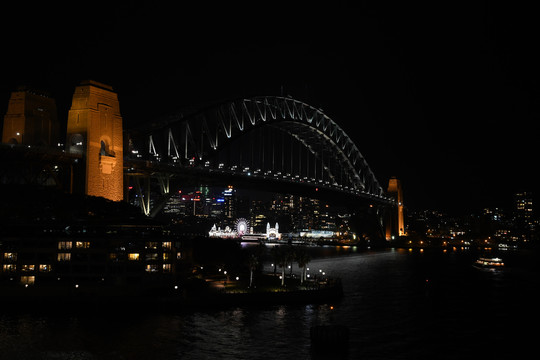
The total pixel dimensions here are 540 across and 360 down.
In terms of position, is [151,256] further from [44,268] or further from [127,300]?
[44,268]

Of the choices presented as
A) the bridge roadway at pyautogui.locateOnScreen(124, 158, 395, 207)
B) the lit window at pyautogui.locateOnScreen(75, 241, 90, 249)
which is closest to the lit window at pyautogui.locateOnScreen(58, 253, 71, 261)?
the lit window at pyautogui.locateOnScreen(75, 241, 90, 249)

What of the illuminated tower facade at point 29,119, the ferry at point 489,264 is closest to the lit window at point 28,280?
the illuminated tower facade at point 29,119

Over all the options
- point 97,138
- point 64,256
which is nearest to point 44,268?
point 64,256

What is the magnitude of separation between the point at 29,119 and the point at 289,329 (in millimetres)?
28318

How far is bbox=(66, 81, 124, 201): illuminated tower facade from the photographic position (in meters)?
47.2

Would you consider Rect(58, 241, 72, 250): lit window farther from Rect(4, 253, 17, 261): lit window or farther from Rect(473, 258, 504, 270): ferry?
Rect(473, 258, 504, 270): ferry

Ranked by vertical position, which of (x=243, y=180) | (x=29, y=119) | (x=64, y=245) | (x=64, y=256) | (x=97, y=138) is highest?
(x=29, y=119)

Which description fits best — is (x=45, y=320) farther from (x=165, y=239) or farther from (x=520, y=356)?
(x=520, y=356)

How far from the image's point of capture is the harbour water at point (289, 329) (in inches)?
1131

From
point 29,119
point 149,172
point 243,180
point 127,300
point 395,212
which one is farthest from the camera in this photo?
point 395,212

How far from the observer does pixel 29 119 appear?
4809cm

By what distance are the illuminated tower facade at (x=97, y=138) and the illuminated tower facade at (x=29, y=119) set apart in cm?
272

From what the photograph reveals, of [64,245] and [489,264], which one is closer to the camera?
[64,245]

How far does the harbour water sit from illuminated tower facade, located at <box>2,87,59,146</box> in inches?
646
